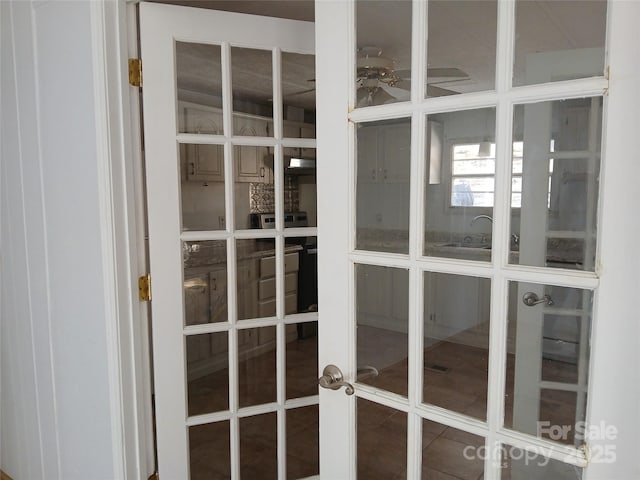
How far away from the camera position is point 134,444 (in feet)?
6.01

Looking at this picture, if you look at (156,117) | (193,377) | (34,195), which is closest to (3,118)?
(34,195)

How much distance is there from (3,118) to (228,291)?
136 centimetres

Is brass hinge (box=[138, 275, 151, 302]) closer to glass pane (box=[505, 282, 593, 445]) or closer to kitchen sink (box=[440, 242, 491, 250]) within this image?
kitchen sink (box=[440, 242, 491, 250])

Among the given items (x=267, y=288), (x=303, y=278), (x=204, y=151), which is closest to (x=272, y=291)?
(x=267, y=288)

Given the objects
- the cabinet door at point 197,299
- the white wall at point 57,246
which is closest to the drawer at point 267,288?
the cabinet door at point 197,299

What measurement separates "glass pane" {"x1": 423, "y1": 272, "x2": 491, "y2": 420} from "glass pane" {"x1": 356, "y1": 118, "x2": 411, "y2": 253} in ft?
0.55

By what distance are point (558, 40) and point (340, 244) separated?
0.75m

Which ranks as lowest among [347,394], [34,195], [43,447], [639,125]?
[43,447]

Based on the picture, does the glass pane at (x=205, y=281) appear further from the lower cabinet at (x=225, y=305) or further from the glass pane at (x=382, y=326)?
the glass pane at (x=382, y=326)

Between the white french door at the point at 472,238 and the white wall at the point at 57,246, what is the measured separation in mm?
922

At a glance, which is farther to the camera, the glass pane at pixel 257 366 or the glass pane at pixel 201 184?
the glass pane at pixel 257 366

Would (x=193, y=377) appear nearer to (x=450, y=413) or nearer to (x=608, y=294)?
(x=450, y=413)

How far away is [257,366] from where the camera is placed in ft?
6.64

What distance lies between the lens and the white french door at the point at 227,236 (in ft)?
5.97
